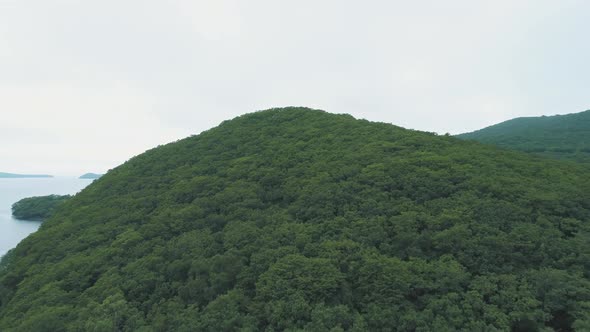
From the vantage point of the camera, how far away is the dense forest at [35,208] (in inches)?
1672

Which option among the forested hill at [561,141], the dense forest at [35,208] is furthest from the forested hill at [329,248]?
the dense forest at [35,208]

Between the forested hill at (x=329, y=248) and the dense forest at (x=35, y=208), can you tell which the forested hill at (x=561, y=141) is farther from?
the dense forest at (x=35, y=208)

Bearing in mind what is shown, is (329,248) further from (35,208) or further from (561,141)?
(35,208)

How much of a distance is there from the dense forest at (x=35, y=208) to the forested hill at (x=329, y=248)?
26533 millimetres

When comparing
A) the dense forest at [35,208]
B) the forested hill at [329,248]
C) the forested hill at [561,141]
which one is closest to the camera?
the forested hill at [329,248]

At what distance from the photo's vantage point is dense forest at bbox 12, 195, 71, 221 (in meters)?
42.5

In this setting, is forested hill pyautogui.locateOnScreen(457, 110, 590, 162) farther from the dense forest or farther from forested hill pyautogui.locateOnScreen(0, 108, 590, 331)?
the dense forest

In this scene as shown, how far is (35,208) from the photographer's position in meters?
44.2

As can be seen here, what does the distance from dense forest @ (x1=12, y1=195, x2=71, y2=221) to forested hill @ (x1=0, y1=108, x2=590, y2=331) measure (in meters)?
26.5

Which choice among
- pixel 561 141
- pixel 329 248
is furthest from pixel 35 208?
pixel 561 141

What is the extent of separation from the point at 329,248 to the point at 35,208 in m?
48.8

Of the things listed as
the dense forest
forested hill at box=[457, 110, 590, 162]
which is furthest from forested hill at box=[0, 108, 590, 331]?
the dense forest

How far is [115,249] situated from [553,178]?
2189 centimetres

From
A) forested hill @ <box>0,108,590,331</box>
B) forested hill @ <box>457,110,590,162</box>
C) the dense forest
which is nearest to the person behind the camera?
forested hill @ <box>0,108,590,331</box>
